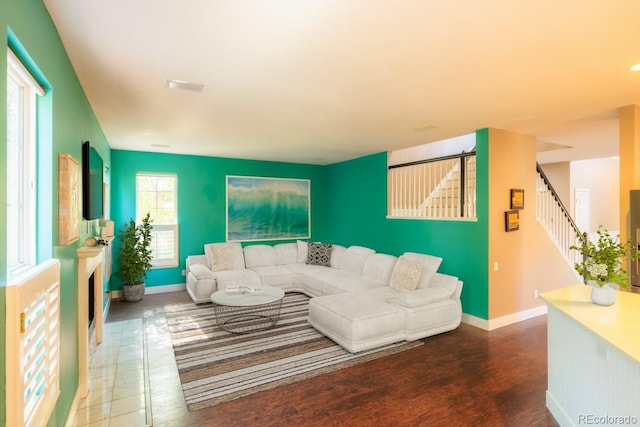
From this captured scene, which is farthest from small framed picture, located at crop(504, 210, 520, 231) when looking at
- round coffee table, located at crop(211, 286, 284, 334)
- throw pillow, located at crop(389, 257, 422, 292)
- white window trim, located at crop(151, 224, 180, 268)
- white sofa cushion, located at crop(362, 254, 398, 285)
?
white window trim, located at crop(151, 224, 180, 268)

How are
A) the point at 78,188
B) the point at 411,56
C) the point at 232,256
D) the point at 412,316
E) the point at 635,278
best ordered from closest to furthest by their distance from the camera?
the point at 411,56 < the point at 78,188 < the point at 635,278 < the point at 412,316 < the point at 232,256

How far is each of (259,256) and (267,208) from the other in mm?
1179

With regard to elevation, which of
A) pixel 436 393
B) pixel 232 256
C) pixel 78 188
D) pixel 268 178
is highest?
pixel 268 178

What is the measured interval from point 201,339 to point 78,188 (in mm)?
2212

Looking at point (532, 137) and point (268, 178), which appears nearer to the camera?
point (532, 137)

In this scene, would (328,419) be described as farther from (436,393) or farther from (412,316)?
(412,316)

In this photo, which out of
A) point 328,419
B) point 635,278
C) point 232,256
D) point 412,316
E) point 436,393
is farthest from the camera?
point 232,256

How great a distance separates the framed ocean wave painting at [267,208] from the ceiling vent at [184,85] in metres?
3.98

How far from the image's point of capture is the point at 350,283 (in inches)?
200

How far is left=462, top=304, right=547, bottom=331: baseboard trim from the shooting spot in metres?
4.27

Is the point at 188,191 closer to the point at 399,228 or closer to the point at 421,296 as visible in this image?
the point at 399,228

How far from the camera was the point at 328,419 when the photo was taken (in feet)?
7.88

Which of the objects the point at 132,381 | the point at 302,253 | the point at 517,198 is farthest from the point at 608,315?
the point at 302,253

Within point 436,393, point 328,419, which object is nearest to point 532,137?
point 436,393
